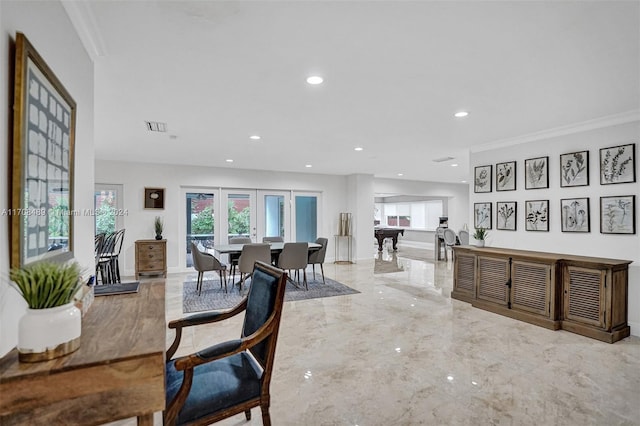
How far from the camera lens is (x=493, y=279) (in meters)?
4.40

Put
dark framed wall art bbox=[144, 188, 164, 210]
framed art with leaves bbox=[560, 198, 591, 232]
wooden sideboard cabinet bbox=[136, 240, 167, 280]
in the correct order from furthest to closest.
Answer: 1. dark framed wall art bbox=[144, 188, 164, 210]
2. wooden sideboard cabinet bbox=[136, 240, 167, 280]
3. framed art with leaves bbox=[560, 198, 591, 232]

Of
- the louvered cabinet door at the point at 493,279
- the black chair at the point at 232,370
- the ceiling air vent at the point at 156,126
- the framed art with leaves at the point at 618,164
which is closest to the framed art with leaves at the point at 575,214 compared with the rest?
the framed art with leaves at the point at 618,164

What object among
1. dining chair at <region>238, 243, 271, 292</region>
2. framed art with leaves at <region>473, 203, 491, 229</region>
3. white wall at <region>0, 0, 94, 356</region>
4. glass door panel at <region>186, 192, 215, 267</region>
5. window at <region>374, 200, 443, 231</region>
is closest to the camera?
white wall at <region>0, 0, 94, 356</region>

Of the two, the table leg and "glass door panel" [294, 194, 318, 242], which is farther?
"glass door panel" [294, 194, 318, 242]

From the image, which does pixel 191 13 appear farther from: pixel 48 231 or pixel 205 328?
pixel 205 328

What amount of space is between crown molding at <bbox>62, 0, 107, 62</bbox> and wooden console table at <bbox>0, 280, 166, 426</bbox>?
1.61m

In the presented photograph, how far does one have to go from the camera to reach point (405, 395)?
237 cm

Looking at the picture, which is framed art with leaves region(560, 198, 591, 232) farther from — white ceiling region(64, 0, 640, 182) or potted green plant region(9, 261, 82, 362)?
potted green plant region(9, 261, 82, 362)

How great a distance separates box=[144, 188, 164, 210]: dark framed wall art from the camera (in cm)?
Answer: 698

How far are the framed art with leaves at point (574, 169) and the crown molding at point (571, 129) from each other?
0.29 meters

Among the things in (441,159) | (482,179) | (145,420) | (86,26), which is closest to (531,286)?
(482,179)

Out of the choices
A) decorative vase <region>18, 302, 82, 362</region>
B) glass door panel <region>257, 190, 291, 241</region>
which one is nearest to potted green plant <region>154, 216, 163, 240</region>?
glass door panel <region>257, 190, 291, 241</region>

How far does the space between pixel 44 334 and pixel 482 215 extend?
5.30m

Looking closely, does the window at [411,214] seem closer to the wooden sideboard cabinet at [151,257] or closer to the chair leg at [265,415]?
the wooden sideboard cabinet at [151,257]
